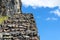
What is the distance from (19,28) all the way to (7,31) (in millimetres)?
1476

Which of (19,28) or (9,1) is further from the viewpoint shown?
(9,1)

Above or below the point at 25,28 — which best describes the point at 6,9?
above

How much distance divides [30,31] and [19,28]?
5.44ft

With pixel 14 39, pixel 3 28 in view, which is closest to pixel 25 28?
pixel 3 28

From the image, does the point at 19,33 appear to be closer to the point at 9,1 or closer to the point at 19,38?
the point at 19,38

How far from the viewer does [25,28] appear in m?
20.6

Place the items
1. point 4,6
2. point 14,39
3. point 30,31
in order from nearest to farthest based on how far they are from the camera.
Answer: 1. point 14,39
2. point 30,31
3. point 4,6

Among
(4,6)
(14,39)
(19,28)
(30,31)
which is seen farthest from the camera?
(4,6)

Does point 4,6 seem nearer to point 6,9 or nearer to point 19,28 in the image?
point 6,9

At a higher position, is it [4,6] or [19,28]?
[4,6]

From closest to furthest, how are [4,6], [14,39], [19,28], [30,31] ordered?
[14,39], [30,31], [19,28], [4,6]

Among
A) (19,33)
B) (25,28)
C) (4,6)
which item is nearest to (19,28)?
(25,28)

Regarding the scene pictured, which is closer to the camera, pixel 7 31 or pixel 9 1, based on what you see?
pixel 7 31

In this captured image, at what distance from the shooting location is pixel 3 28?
66.1 feet
